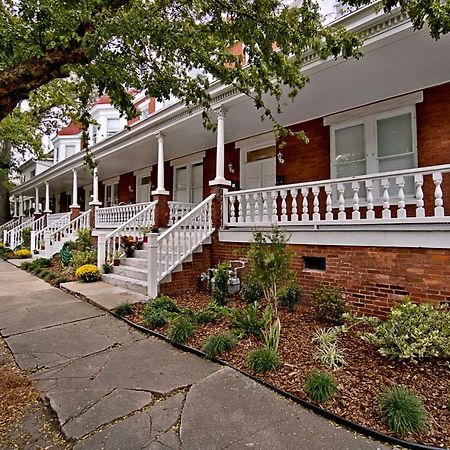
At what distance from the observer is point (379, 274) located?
15.7ft

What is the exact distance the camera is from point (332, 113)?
779 centimetres

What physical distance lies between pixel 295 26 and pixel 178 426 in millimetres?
4628

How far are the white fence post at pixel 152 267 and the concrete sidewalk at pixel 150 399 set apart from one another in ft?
5.00

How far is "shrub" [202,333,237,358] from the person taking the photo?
3689 mm

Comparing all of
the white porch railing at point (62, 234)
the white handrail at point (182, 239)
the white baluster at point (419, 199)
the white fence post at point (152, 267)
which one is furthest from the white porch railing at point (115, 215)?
the white baluster at point (419, 199)

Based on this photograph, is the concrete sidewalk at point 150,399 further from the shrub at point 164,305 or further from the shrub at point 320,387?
the shrub at point 164,305

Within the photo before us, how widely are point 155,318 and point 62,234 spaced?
11.5 metres

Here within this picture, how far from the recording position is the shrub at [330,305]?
15.3ft

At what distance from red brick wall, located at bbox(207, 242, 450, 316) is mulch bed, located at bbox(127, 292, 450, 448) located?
0.69 meters

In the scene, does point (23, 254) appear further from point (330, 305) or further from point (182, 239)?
point (330, 305)

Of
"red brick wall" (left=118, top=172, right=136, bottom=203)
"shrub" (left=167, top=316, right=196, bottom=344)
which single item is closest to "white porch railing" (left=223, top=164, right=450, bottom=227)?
"shrub" (left=167, top=316, right=196, bottom=344)

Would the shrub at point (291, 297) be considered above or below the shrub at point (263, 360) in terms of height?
above

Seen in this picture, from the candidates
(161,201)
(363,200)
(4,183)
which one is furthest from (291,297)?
(4,183)

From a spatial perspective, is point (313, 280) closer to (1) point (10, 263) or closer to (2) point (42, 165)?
(1) point (10, 263)
